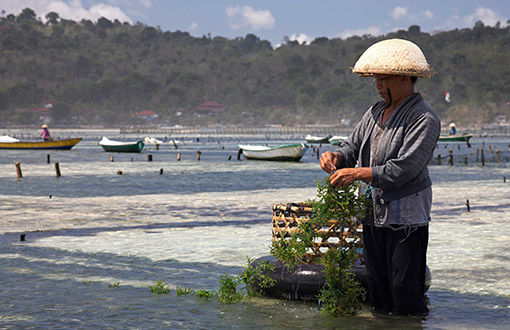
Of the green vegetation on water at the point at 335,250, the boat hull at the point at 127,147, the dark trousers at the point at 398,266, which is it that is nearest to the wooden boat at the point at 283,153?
the boat hull at the point at 127,147

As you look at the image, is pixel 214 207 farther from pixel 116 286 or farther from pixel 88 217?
pixel 116 286

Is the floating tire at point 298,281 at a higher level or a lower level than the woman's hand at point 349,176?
lower

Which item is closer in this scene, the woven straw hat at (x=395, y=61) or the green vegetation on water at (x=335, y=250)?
the woven straw hat at (x=395, y=61)

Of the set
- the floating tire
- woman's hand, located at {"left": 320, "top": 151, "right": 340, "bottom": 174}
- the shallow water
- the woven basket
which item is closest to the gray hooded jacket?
woman's hand, located at {"left": 320, "top": 151, "right": 340, "bottom": 174}

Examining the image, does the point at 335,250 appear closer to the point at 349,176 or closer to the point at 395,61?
the point at 349,176

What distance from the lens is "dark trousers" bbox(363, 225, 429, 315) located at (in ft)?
17.1

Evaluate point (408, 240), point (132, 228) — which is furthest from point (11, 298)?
point (132, 228)

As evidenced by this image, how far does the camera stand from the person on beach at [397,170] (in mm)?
5062

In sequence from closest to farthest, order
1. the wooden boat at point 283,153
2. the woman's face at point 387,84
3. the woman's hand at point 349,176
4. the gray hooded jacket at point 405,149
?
the gray hooded jacket at point 405,149
the woman's hand at point 349,176
the woman's face at point 387,84
the wooden boat at point 283,153

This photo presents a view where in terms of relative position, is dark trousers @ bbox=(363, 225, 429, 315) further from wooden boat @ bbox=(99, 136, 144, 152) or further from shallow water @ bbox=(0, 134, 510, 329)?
wooden boat @ bbox=(99, 136, 144, 152)

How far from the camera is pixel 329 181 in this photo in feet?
17.8

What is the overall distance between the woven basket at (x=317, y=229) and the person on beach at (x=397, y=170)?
64 cm

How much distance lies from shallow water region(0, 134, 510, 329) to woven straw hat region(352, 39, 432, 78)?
2197mm

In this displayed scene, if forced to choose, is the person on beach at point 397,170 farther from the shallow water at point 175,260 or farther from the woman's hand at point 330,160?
the shallow water at point 175,260
